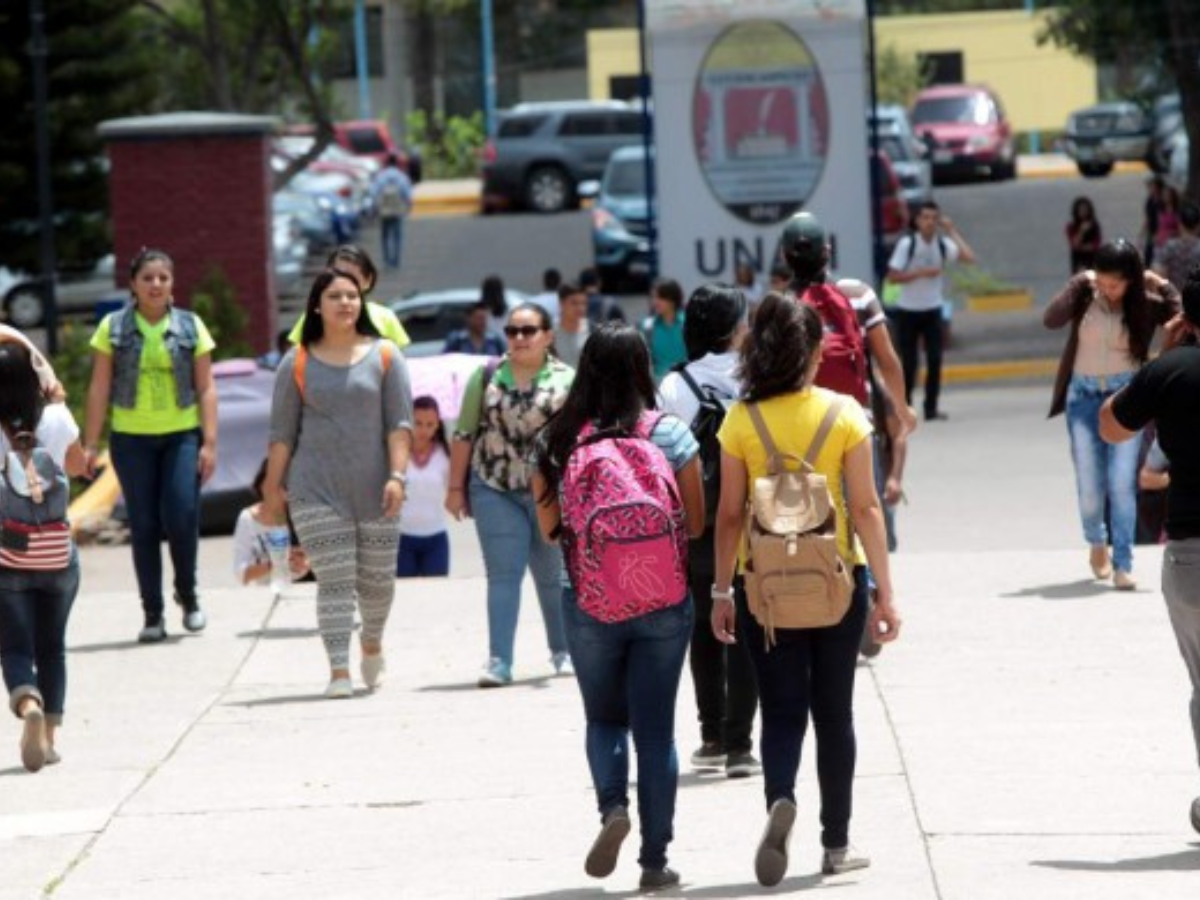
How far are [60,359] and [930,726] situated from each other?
15391mm

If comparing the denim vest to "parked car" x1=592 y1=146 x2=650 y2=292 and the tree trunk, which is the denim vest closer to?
the tree trunk

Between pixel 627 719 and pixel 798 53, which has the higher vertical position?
pixel 798 53

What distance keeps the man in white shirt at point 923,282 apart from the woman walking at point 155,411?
36.1 feet

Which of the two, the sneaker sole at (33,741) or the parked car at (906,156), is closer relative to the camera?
the sneaker sole at (33,741)

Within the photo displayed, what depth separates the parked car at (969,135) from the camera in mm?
49688

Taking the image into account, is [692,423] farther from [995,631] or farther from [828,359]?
[995,631]

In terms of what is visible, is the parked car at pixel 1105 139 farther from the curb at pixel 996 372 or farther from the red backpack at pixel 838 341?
the red backpack at pixel 838 341

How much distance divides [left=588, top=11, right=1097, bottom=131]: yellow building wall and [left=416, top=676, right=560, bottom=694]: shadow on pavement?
173 ft

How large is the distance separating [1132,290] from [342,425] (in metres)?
3.73

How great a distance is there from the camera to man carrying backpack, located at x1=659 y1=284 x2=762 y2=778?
9359mm

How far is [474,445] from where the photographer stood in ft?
38.2

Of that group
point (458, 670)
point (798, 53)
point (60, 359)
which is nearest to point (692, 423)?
point (458, 670)

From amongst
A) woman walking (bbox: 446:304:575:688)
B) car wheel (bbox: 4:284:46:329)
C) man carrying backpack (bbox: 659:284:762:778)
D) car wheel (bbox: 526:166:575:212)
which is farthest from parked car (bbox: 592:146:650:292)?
man carrying backpack (bbox: 659:284:762:778)

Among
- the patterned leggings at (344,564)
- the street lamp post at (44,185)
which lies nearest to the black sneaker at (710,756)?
the patterned leggings at (344,564)
